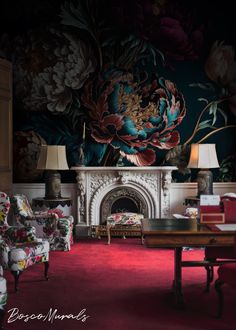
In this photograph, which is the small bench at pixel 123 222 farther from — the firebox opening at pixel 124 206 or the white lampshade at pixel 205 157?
the white lampshade at pixel 205 157

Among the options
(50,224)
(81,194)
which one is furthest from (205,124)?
(50,224)

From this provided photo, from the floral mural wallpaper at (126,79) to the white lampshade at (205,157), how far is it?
0.60 m

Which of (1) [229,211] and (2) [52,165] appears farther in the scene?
(2) [52,165]

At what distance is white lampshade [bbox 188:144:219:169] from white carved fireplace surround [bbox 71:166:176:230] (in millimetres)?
669

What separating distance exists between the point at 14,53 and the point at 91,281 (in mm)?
4314

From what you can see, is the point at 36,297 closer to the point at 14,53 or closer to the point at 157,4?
the point at 14,53

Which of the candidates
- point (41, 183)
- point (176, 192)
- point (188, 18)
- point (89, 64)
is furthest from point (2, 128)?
point (188, 18)

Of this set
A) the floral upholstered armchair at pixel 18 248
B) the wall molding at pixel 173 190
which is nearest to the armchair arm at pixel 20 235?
the floral upholstered armchair at pixel 18 248

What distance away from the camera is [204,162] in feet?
24.5

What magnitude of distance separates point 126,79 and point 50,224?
2785 mm

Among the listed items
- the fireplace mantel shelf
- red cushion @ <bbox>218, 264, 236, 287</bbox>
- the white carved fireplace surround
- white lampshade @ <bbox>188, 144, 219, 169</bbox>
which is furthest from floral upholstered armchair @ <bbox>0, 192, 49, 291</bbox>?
white lampshade @ <bbox>188, 144, 219, 169</bbox>

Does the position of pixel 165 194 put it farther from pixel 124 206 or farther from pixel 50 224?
pixel 50 224

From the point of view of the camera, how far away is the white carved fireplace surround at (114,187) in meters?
8.01

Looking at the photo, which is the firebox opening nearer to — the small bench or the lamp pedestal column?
the small bench
